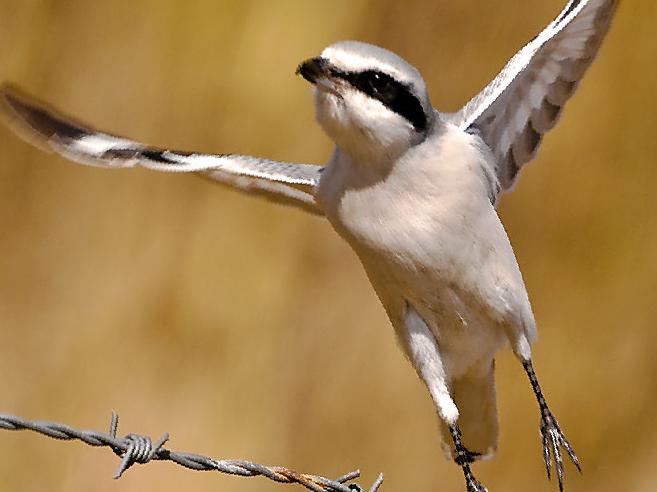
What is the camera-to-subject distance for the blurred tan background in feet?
11.9

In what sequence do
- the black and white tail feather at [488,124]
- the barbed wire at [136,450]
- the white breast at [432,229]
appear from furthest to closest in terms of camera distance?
the black and white tail feather at [488,124], the white breast at [432,229], the barbed wire at [136,450]

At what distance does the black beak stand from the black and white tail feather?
0.26 m

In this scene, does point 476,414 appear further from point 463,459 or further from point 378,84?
point 378,84

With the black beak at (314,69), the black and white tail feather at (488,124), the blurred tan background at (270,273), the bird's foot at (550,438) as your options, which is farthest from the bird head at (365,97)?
the blurred tan background at (270,273)

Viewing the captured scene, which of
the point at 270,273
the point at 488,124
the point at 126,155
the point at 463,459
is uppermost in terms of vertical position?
the point at 488,124

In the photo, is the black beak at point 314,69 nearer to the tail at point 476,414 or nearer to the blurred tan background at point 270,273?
the tail at point 476,414

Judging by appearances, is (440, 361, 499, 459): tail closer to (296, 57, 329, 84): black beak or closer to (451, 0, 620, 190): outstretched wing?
(451, 0, 620, 190): outstretched wing

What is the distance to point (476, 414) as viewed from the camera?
223cm

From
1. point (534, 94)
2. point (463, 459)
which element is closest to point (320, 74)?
point (534, 94)

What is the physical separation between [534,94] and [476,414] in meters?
0.64

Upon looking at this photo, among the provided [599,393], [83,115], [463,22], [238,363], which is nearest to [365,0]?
[463,22]

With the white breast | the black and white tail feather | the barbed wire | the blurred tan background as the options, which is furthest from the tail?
the blurred tan background

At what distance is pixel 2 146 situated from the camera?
368 centimetres

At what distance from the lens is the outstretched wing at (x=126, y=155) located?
190cm
